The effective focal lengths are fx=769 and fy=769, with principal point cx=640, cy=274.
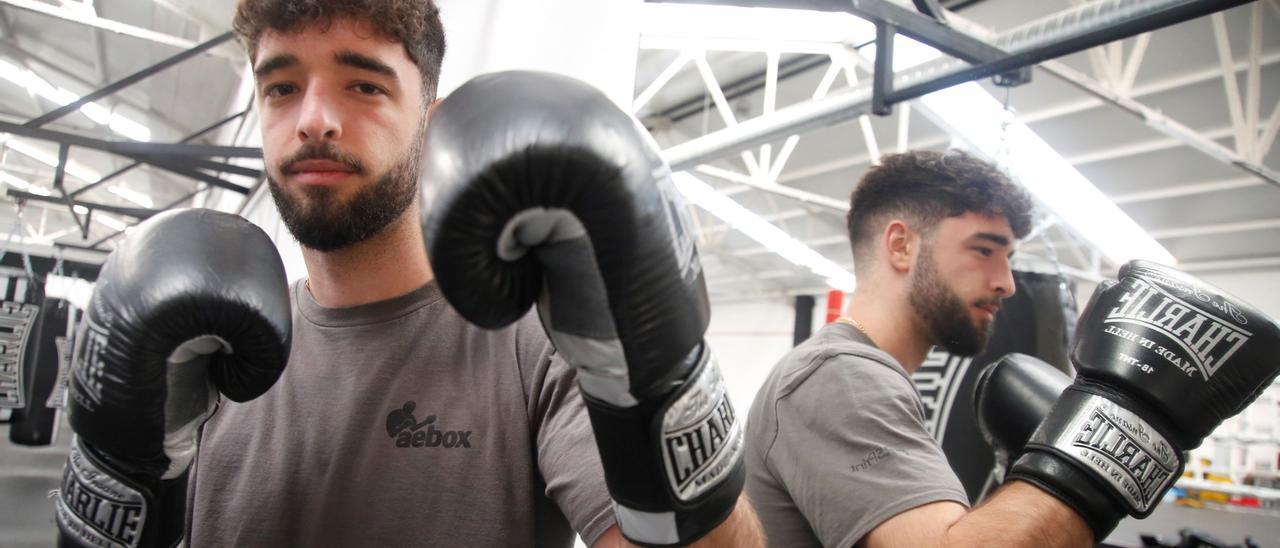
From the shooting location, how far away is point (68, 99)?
6910 mm

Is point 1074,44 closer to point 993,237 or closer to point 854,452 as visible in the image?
point 993,237

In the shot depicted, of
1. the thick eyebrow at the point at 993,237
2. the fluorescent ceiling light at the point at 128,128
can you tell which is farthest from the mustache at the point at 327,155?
the fluorescent ceiling light at the point at 128,128

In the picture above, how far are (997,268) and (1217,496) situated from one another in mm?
5894

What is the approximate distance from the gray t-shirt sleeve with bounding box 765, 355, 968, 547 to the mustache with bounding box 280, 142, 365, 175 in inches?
31.0

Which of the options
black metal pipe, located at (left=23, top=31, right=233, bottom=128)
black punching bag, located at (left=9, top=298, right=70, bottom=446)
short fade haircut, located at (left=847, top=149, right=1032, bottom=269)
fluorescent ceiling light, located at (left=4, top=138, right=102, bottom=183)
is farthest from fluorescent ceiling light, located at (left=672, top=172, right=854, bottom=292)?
fluorescent ceiling light, located at (left=4, top=138, right=102, bottom=183)

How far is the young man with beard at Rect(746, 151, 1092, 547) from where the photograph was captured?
1.08 metres

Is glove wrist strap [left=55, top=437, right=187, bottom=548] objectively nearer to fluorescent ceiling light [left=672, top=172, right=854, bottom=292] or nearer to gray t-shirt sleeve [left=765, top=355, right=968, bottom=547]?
gray t-shirt sleeve [left=765, top=355, right=968, bottom=547]

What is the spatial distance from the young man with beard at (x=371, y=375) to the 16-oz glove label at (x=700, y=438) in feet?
0.59

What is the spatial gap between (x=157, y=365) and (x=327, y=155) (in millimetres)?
299

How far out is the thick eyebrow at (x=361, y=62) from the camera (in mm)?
936

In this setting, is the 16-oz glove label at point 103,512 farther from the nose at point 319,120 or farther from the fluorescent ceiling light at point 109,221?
the fluorescent ceiling light at point 109,221

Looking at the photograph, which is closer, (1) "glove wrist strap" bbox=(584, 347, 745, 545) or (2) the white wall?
(1) "glove wrist strap" bbox=(584, 347, 745, 545)

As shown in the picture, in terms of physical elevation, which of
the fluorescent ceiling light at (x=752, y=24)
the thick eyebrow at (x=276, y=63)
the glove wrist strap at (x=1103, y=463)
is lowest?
the glove wrist strap at (x=1103, y=463)

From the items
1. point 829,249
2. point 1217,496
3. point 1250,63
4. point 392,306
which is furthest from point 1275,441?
point 392,306
